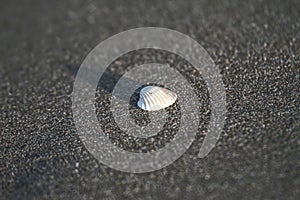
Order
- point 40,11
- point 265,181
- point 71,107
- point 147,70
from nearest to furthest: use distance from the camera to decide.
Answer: point 265,181 < point 71,107 < point 147,70 < point 40,11

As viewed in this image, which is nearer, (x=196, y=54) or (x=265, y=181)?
(x=265, y=181)

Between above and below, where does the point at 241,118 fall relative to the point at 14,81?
above

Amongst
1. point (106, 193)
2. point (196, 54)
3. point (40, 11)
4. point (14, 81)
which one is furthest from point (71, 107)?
point (40, 11)

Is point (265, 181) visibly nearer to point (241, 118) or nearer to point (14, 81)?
point (241, 118)

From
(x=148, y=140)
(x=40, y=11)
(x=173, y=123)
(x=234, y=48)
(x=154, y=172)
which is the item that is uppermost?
(x=234, y=48)

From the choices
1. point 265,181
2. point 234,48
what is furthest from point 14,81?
point 265,181

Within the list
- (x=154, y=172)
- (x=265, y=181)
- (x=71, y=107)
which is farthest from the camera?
(x=71, y=107)
